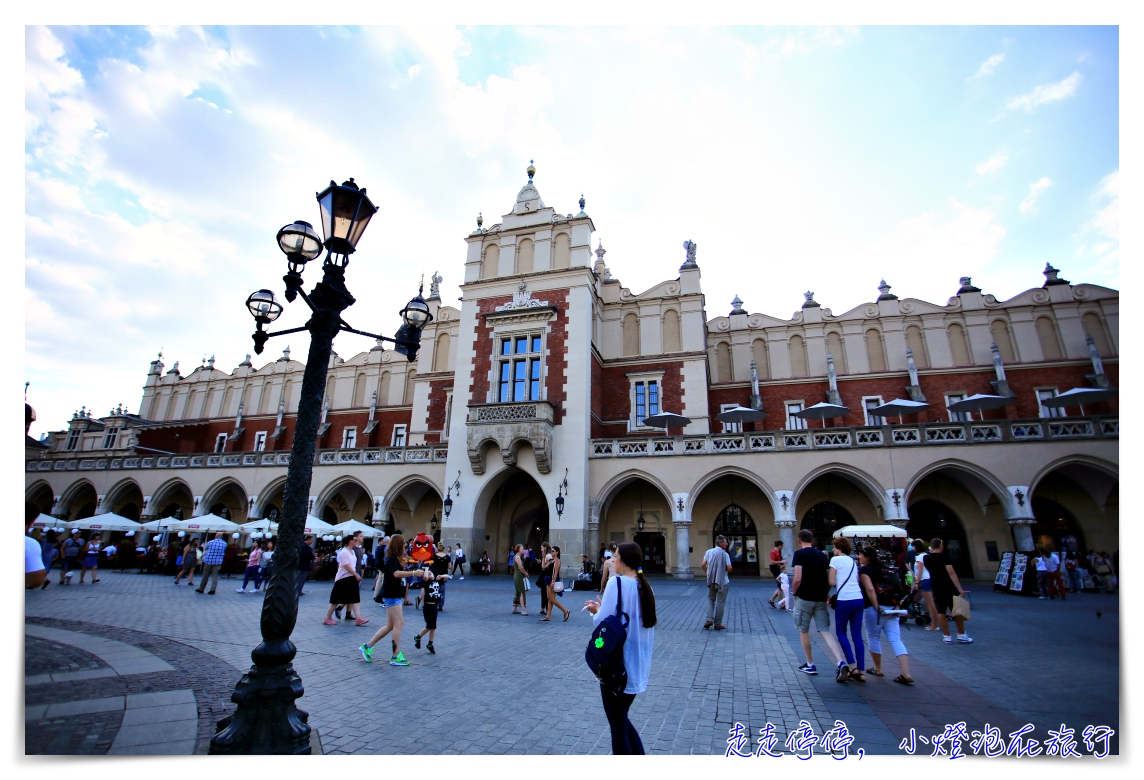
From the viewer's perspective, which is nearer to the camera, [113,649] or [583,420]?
[113,649]

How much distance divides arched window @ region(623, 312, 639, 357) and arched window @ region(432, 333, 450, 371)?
30.1 feet

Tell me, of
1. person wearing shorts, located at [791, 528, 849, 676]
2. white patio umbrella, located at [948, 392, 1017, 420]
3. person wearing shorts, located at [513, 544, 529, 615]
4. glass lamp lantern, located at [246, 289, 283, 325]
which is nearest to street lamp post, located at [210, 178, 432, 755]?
glass lamp lantern, located at [246, 289, 283, 325]

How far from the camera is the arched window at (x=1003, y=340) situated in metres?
23.3

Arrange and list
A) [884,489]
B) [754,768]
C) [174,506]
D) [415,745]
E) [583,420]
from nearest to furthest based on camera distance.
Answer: [754,768], [415,745], [884,489], [583,420], [174,506]

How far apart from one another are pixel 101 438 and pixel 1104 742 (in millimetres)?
44153

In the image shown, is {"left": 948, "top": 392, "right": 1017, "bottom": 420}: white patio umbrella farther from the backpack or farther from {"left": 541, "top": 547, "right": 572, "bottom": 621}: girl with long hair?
the backpack

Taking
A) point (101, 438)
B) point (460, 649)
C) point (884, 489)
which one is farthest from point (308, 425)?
point (101, 438)

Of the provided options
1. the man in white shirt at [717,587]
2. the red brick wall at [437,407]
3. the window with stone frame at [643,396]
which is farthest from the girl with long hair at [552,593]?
the red brick wall at [437,407]

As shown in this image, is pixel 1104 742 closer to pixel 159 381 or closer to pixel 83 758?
pixel 83 758

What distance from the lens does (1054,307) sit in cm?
2311

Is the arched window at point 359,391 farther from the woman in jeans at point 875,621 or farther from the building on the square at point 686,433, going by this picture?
the woman in jeans at point 875,621

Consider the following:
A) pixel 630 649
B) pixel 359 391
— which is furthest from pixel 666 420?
pixel 359 391

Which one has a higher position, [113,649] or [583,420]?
[583,420]

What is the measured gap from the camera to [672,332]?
24.9 m
